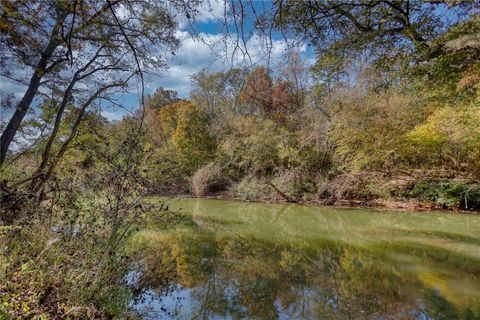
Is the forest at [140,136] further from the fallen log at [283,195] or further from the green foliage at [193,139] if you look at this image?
the green foliage at [193,139]

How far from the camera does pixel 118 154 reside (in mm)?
4906

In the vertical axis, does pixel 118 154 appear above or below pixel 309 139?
below

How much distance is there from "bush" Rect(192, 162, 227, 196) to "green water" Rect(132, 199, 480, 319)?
793cm

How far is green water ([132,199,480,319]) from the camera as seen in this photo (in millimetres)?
4957

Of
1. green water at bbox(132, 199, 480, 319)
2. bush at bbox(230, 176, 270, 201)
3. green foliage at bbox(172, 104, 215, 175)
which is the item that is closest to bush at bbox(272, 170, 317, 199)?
bush at bbox(230, 176, 270, 201)

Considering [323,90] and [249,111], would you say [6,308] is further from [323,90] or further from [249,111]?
[249,111]

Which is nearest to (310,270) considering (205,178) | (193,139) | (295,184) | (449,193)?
(449,193)

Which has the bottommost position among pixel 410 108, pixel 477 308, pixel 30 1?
pixel 477 308

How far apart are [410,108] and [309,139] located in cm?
440

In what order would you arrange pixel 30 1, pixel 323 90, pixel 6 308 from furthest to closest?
pixel 323 90 < pixel 30 1 < pixel 6 308

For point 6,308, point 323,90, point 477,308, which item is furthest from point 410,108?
point 6,308

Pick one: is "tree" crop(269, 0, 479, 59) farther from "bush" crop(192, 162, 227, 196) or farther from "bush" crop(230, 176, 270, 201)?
"bush" crop(192, 162, 227, 196)

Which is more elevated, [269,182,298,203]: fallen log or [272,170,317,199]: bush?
[272,170,317,199]: bush

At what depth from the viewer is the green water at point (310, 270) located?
16.3 ft
